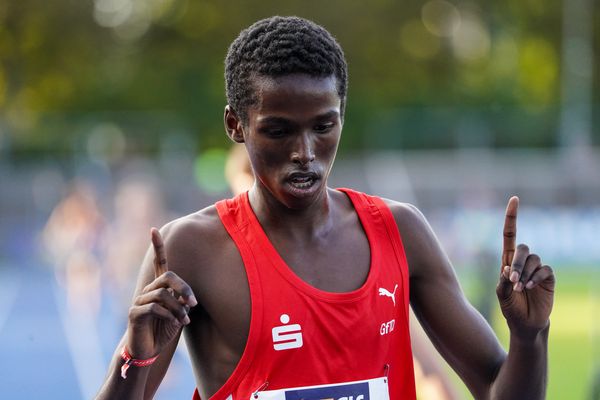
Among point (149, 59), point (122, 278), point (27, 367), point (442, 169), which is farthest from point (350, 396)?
point (149, 59)

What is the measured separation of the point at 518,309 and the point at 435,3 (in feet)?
121

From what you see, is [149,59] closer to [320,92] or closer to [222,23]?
[222,23]

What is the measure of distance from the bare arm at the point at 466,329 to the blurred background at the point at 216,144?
4.34 meters

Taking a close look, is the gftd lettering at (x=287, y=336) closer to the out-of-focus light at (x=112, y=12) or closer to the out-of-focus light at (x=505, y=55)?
the out-of-focus light at (x=505, y=55)

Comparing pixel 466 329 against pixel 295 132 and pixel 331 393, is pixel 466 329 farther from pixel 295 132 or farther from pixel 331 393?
pixel 295 132

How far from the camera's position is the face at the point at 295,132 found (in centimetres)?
275

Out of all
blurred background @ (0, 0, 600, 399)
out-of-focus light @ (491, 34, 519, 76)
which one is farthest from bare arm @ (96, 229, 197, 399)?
out-of-focus light @ (491, 34, 519, 76)

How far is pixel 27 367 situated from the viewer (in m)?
13.5

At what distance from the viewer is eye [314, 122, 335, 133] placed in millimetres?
2775

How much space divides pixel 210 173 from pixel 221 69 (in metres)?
7.02

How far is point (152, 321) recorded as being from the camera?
2682 mm

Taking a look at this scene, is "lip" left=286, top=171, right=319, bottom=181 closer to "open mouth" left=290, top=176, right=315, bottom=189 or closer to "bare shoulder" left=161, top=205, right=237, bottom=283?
"open mouth" left=290, top=176, right=315, bottom=189

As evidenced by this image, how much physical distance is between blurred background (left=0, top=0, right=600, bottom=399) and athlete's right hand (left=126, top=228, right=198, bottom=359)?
500 centimetres

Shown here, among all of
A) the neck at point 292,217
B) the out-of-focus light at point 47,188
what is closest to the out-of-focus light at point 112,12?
the out-of-focus light at point 47,188
